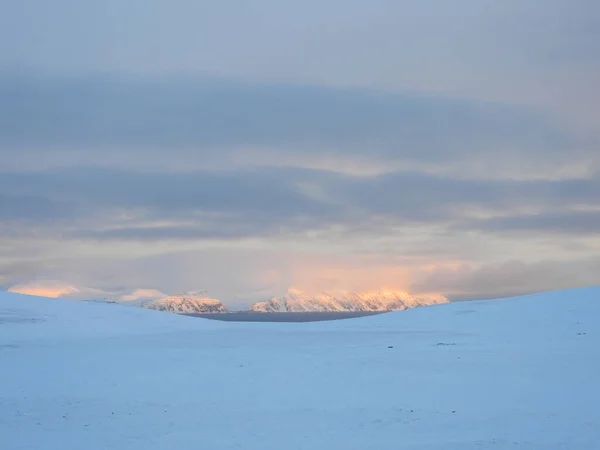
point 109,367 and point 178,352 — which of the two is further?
point 178,352

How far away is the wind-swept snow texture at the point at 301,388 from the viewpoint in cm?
1662

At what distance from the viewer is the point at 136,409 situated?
19.4 meters

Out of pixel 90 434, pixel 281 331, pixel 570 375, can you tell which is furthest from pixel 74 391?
pixel 281 331

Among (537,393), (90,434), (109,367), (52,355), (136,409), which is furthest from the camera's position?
(52,355)

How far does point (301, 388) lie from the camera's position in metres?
22.0

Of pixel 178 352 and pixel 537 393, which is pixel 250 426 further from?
pixel 178 352

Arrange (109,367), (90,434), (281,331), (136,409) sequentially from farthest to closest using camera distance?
(281,331), (109,367), (136,409), (90,434)

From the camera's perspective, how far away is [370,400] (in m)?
20.4

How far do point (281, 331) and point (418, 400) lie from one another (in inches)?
803

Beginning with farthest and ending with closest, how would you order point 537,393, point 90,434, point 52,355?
point 52,355 < point 537,393 < point 90,434

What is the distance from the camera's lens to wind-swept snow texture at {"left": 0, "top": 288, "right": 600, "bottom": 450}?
16625 millimetres

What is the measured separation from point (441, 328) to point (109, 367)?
2035 centimetres

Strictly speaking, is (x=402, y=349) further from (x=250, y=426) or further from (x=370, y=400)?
(x=250, y=426)

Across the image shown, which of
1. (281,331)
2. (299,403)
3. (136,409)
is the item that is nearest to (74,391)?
(136,409)
